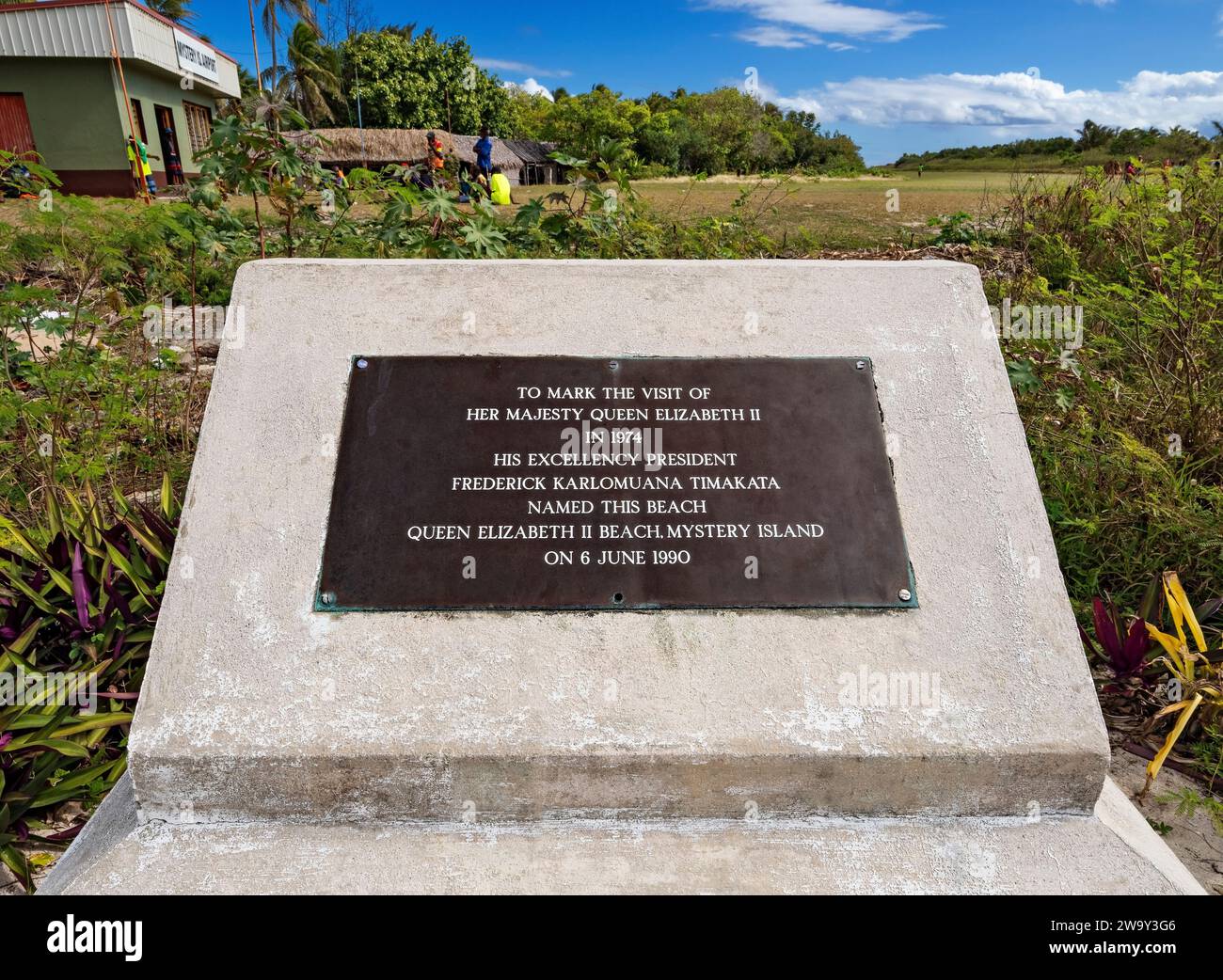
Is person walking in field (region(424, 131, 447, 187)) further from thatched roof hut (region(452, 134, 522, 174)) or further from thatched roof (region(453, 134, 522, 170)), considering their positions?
thatched roof (region(453, 134, 522, 170))

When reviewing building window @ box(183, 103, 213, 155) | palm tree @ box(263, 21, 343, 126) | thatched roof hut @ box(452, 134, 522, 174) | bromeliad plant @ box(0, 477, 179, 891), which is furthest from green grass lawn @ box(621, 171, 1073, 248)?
palm tree @ box(263, 21, 343, 126)

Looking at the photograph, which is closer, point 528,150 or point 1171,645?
point 1171,645

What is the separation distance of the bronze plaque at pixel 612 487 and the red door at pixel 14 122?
21.5 m

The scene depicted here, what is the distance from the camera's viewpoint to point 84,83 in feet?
59.1

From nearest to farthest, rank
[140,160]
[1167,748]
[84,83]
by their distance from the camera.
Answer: [1167,748]
[140,160]
[84,83]

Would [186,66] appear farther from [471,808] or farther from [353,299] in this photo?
[471,808]

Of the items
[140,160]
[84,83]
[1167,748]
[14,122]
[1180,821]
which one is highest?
[84,83]

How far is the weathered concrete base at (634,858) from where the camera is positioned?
1905 mm

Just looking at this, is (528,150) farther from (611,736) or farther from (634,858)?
(634,858)

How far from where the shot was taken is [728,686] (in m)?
2.13

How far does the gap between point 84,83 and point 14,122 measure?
6.44 feet

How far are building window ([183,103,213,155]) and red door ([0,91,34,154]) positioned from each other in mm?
4335

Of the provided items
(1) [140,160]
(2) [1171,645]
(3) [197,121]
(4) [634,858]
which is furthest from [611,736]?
(3) [197,121]
